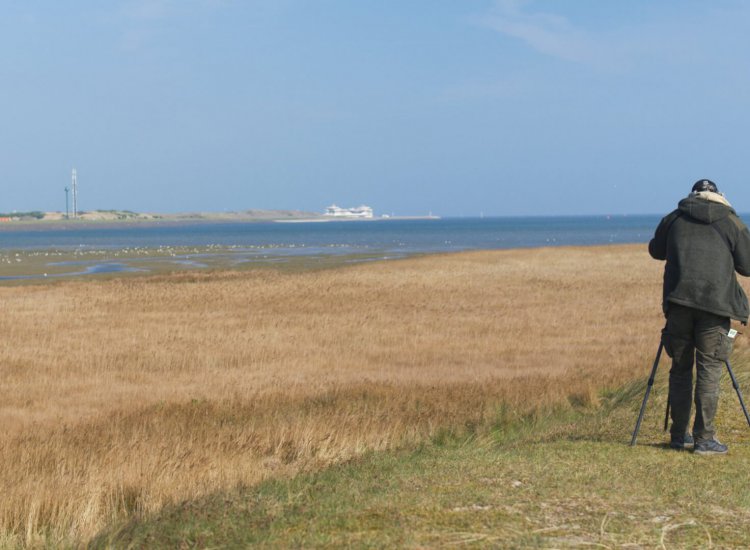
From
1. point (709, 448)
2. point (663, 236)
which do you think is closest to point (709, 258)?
point (663, 236)

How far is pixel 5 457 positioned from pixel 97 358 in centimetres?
906

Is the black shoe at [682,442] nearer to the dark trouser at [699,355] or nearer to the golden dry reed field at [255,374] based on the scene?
the dark trouser at [699,355]

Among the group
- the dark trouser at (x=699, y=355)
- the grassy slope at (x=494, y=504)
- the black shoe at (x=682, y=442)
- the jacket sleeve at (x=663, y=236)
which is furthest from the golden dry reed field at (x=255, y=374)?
the jacket sleeve at (x=663, y=236)

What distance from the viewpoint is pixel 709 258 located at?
806 cm

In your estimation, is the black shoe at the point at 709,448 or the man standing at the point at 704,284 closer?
the man standing at the point at 704,284

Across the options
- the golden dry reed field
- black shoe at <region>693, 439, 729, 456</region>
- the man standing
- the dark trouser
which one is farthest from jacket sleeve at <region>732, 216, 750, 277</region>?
the golden dry reed field

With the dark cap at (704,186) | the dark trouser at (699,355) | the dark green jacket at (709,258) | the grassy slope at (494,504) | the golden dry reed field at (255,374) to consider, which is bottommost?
the golden dry reed field at (255,374)

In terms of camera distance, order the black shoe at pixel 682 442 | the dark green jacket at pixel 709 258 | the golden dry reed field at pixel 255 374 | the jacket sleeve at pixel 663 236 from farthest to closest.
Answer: the golden dry reed field at pixel 255 374, the black shoe at pixel 682 442, the jacket sleeve at pixel 663 236, the dark green jacket at pixel 709 258

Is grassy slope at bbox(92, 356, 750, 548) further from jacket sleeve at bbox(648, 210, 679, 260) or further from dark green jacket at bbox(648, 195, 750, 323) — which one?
jacket sleeve at bbox(648, 210, 679, 260)

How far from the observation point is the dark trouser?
8.12 m

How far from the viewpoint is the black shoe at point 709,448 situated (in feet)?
26.8

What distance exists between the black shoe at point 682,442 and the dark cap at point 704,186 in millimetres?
2199

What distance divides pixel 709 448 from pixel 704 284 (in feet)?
4.74

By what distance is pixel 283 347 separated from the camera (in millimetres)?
20438
